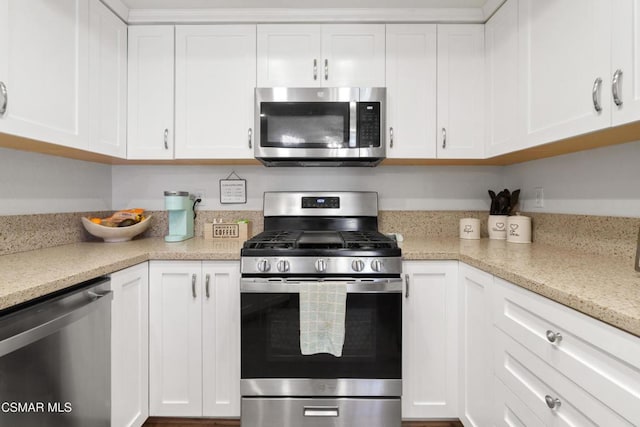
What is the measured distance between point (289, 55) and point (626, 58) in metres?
1.50

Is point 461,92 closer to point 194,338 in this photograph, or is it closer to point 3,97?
point 194,338

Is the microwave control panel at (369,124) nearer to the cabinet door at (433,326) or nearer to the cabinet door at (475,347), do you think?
the cabinet door at (433,326)

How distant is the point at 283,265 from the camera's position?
155 centimetres

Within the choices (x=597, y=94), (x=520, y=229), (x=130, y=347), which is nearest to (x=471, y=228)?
(x=520, y=229)

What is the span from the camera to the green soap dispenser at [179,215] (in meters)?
1.91

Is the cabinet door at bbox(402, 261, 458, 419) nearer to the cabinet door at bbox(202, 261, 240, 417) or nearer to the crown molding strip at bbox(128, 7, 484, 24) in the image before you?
the cabinet door at bbox(202, 261, 240, 417)

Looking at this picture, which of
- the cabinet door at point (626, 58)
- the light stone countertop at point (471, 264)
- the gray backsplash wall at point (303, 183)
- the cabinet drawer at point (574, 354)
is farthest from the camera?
the gray backsplash wall at point (303, 183)

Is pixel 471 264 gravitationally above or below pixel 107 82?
below

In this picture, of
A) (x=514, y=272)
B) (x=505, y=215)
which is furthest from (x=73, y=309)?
(x=505, y=215)

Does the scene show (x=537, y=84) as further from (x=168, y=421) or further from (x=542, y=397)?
(x=168, y=421)

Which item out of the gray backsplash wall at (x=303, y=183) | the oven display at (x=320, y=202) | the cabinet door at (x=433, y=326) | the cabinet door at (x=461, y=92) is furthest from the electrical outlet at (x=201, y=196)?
the cabinet door at (x=461, y=92)

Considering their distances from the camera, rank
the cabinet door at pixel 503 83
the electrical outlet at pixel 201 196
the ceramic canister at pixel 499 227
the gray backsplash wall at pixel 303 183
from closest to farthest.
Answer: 1. the cabinet door at pixel 503 83
2. the gray backsplash wall at pixel 303 183
3. the ceramic canister at pixel 499 227
4. the electrical outlet at pixel 201 196

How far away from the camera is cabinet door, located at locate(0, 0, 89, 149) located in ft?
4.00

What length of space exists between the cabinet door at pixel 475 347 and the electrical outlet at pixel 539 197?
2.32 feet
